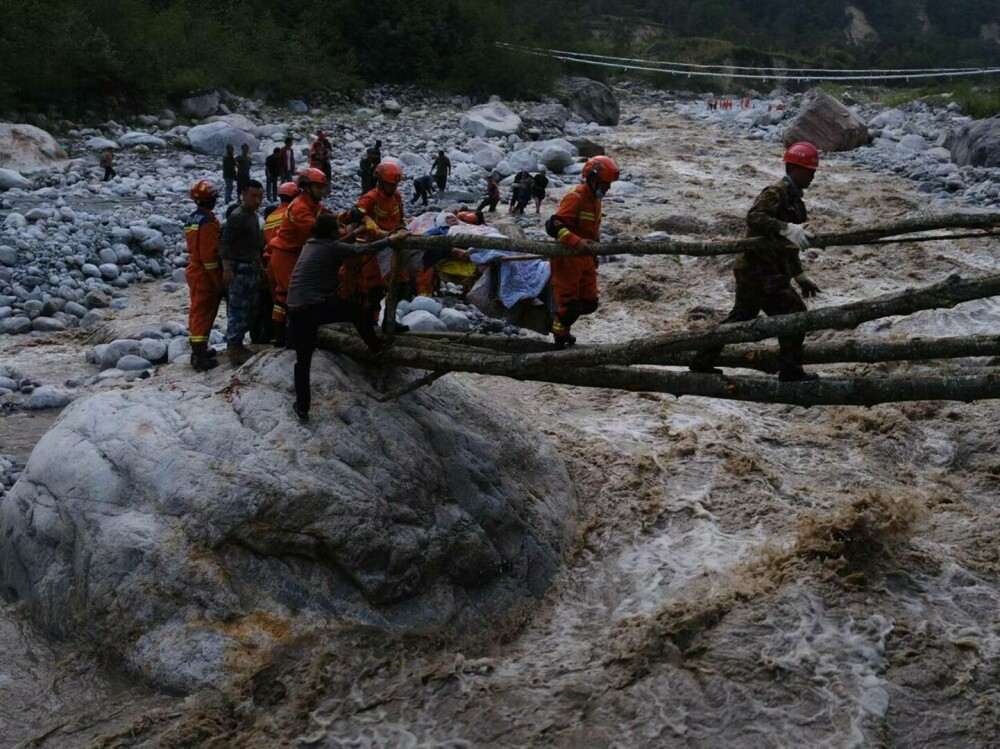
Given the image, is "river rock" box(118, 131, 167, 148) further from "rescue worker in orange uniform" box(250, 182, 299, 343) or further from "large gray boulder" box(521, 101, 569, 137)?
"rescue worker in orange uniform" box(250, 182, 299, 343)

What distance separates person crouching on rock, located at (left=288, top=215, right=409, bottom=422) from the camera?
5.93 m

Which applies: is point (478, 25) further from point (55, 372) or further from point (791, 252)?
point (791, 252)

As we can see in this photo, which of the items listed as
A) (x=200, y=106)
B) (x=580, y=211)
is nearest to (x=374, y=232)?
(x=580, y=211)

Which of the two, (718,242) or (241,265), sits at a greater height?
(718,242)

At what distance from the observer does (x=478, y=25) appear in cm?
3459

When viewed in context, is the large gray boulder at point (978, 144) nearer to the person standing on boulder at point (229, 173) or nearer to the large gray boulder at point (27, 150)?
the person standing on boulder at point (229, 173)

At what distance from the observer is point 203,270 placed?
22.6ft

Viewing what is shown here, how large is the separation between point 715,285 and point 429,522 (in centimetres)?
796

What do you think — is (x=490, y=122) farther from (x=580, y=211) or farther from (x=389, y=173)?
(x=580, y=211)

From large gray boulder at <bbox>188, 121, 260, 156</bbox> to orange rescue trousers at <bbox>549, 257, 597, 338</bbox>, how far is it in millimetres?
14990

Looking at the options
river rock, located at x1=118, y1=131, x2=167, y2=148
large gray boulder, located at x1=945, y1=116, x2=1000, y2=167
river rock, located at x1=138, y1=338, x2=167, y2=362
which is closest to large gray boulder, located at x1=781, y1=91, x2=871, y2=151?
large gray boulder, located at x1=945, y1=116, x2=1000, y2=167

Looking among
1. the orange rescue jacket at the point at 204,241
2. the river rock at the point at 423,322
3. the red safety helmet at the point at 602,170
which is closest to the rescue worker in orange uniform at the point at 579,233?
the red safety helmet at the point at 602,170

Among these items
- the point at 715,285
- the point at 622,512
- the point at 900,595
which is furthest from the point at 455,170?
the point at 900,595

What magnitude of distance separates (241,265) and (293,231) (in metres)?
0.57
